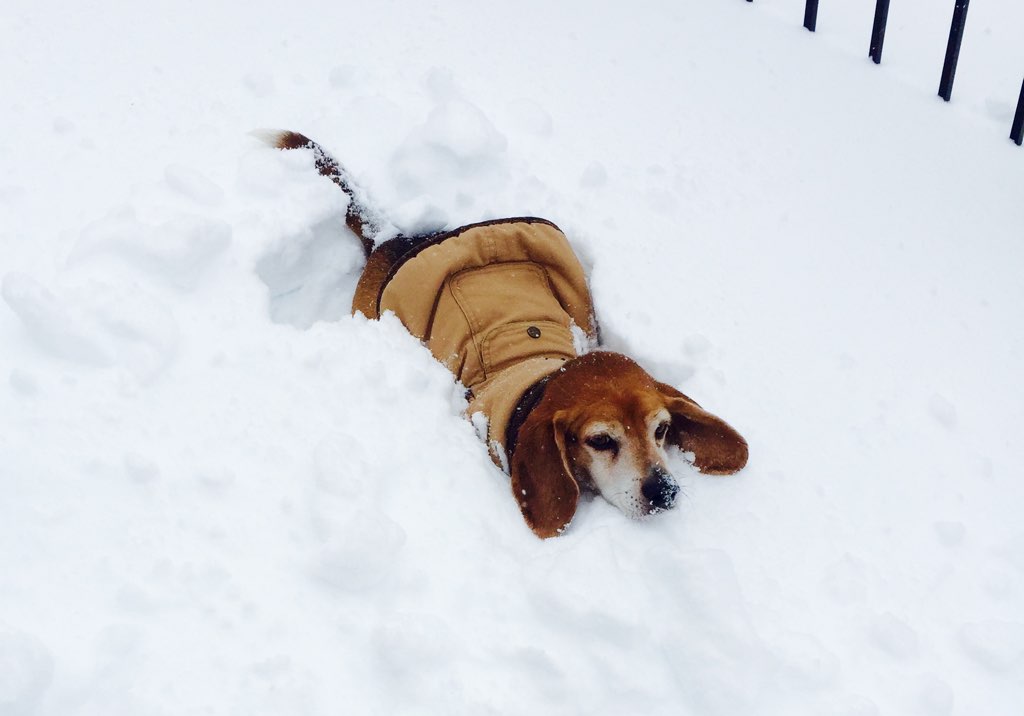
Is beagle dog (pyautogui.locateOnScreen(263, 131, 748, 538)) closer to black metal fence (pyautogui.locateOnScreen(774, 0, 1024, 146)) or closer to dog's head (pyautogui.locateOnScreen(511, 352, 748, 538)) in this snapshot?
dog's head (pyautogui.locateOnScreen(511, 352, 748, 538))

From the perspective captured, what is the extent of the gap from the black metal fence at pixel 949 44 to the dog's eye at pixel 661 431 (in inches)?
94.3

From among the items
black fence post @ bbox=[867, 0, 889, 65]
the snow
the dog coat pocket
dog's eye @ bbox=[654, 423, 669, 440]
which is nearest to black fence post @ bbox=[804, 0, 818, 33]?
the snow

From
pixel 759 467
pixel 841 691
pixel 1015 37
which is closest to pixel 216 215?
pixel 759 467

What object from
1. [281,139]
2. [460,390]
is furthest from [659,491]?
[281,139]

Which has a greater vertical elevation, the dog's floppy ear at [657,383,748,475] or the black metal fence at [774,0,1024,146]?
the black metal fence at [774,0,1024,146]

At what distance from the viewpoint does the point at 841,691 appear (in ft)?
6.98

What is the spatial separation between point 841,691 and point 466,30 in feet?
9.64

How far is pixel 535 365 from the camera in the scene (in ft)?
9.74

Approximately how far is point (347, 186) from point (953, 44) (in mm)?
2644

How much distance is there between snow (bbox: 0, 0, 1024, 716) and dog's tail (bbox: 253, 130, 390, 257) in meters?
0.06

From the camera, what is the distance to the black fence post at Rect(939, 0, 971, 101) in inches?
156

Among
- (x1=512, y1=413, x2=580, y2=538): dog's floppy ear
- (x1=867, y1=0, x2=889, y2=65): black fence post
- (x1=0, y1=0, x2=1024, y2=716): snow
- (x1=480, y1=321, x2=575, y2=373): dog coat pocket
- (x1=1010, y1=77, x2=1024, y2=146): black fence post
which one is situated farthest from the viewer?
(x1=867, y1=0, x2=889, y2=65): black fence post

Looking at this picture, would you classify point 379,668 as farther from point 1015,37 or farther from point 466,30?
point 1015,37

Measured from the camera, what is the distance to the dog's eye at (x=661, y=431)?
2695 mm
